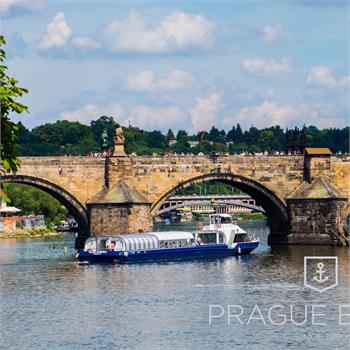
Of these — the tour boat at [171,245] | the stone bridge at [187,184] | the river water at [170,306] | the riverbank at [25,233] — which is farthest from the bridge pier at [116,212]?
the riverbank at [25,233]

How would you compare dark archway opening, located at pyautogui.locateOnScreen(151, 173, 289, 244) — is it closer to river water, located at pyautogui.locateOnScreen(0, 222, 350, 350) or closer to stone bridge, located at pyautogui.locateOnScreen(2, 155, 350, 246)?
stone bridge, located at pyautogui.locateOnScreen(2, 155, 350, 246)

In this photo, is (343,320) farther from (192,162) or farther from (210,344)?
(192,162)

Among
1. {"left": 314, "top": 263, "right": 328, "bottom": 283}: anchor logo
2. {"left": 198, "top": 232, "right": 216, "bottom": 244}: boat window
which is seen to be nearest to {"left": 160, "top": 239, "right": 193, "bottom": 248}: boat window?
{"left": 198, "top": 232, "right": 216, "bottom": 244}: boat window

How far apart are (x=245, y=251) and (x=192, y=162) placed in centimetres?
940

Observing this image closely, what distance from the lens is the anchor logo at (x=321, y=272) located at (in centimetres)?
6159

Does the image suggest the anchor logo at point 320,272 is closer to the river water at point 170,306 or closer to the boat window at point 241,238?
the river water at point 170,306

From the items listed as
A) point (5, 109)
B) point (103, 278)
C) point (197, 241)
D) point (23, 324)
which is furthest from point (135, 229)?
point (5, 109)

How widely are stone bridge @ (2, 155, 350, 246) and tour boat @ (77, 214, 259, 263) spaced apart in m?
4.88

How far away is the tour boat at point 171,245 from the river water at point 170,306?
5.28 ft

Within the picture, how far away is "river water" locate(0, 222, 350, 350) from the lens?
1729 inches

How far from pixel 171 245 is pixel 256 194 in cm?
1676

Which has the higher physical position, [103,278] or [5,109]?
[5,109]

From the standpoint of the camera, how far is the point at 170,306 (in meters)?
53.2

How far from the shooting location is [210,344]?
42.7 metres
